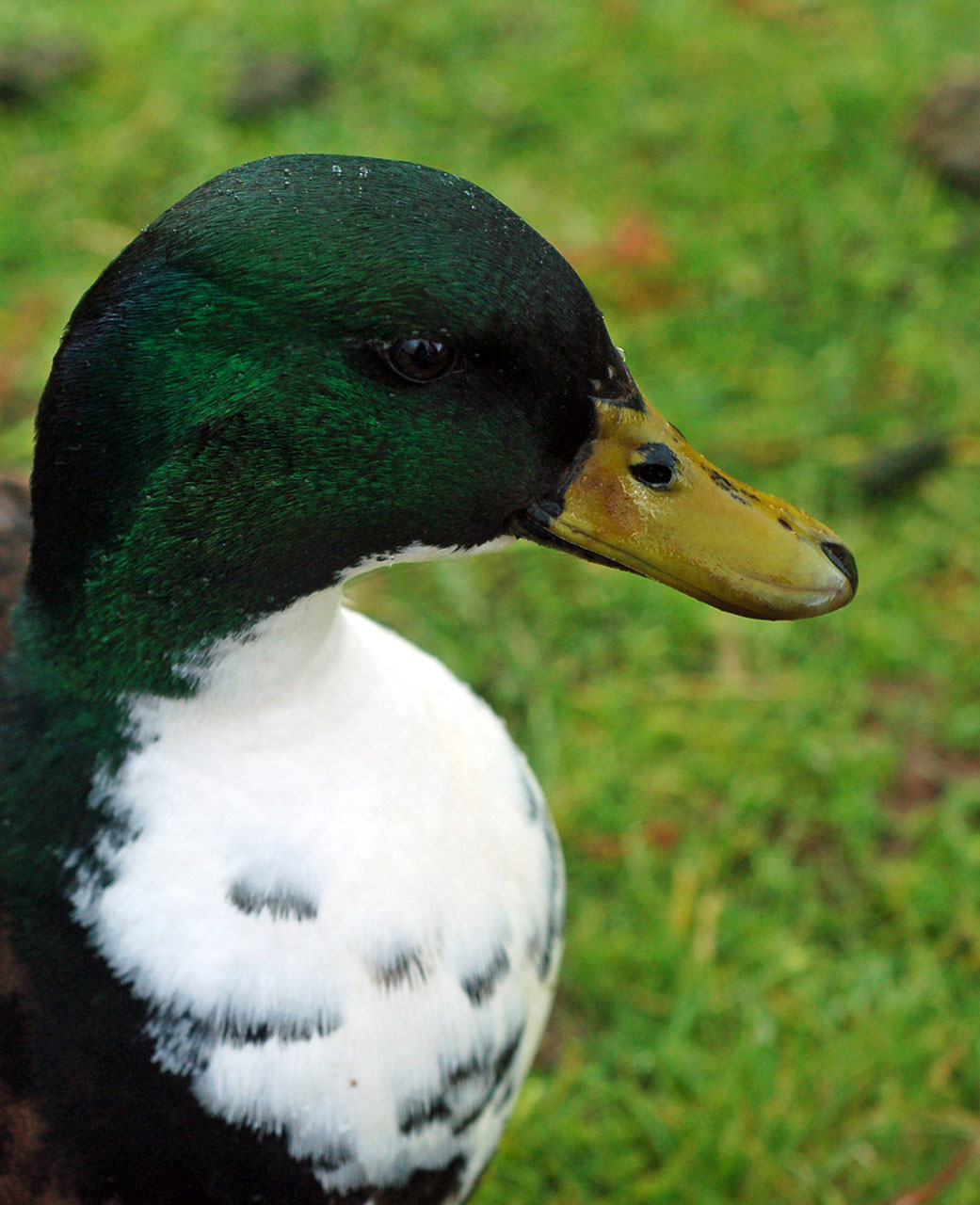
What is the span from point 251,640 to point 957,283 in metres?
2.44

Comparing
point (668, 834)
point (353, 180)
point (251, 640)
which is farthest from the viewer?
point (668, 834)

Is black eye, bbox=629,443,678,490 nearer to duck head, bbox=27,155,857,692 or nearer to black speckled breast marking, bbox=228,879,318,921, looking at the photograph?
duck head, bbox=27,155,857,692

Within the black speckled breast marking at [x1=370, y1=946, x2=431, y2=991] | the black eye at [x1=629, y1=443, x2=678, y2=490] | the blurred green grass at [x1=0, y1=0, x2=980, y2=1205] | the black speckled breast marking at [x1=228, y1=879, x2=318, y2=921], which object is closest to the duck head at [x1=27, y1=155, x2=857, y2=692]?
the black eye at [x1=629, y1=443, x2=678, y2=490]

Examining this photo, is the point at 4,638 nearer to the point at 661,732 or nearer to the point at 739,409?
the point at 661,732

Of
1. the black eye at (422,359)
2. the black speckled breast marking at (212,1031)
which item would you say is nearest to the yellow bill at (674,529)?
the black eye at (422,359)

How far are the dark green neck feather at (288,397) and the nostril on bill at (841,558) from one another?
24 cm

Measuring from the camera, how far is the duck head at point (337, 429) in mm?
1026

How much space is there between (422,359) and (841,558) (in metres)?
0.41

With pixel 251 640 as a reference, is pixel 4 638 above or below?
below

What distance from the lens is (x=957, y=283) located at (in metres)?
3.12

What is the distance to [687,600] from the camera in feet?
8.32

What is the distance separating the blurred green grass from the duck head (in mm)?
1057

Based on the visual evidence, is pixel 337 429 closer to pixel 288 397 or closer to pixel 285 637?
Result: pixel 288 397

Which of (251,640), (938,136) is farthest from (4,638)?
(938,136)
